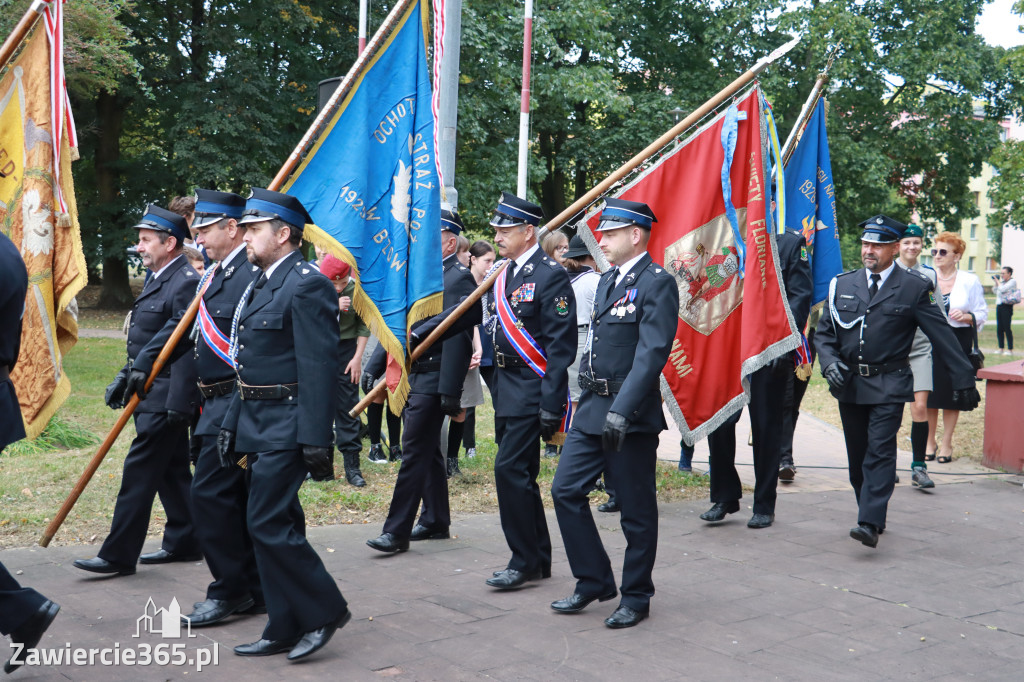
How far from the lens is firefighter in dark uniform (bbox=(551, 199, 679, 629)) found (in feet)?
17.7

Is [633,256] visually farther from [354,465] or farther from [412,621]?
[354,465]

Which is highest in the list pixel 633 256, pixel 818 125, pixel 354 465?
pixel 818 125

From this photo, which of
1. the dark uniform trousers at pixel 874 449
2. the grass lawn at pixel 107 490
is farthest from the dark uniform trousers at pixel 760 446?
the grass lawn at pixel 107 490

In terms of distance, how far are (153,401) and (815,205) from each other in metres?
5.64

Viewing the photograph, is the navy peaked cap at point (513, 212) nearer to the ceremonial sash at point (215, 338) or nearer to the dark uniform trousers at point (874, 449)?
the ceremonial sash at point (215, 338)

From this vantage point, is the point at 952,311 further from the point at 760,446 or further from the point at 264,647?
the point at 264,647

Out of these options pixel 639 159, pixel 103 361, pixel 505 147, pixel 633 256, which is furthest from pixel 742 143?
pixel 505 147

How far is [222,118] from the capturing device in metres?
22.5

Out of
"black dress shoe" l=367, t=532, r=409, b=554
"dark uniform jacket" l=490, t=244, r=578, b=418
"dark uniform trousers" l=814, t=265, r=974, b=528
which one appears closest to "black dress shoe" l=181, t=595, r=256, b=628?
"black dress shoe" l=367, t=532, r=409, b=554

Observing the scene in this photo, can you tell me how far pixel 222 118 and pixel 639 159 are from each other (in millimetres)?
17979

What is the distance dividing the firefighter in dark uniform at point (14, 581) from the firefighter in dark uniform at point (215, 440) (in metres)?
0.84

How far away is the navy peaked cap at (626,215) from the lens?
223 inches

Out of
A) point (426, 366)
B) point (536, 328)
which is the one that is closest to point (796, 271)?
point (536, 328)

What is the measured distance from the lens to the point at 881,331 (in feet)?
23.9
